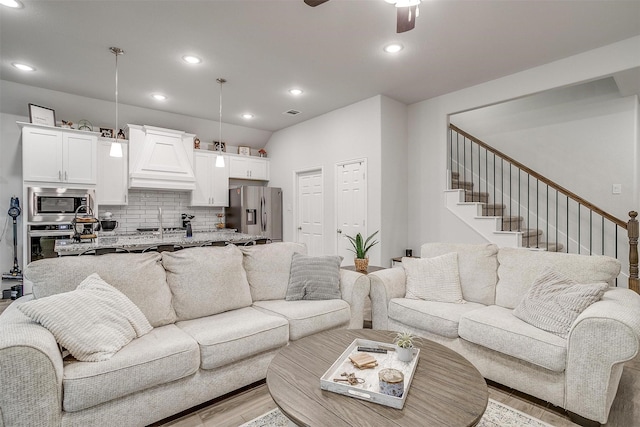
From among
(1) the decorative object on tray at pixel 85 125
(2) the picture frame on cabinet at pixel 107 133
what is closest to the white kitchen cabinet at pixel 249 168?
(2) the picture frame on cabinet at pixel 107 133

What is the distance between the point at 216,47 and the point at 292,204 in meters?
3.35

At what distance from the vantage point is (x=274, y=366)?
5.16 feet

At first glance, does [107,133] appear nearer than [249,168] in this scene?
Yes

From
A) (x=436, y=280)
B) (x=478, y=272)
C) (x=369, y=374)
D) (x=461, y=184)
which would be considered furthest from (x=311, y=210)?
(x=369, y=374)

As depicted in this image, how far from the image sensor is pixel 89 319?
5.56ft

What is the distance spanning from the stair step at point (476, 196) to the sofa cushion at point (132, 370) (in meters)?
4.29

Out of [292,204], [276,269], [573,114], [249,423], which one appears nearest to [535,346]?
[249,423]

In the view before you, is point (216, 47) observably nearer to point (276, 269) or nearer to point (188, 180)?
point (276, 269)

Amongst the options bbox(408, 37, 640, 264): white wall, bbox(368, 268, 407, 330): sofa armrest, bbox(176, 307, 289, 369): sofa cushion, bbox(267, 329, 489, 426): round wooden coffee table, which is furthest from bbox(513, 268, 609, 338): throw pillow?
bbox(408, 37, 640, 264): white wall

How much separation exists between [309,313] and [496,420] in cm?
132

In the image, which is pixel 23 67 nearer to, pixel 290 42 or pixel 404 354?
pixel 290 42

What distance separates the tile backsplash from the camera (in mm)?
5387

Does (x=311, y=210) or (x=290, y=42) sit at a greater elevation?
(x=290, y=42)

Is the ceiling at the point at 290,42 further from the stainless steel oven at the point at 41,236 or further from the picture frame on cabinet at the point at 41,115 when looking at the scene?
the stainless steel oven at the point at 41,236
